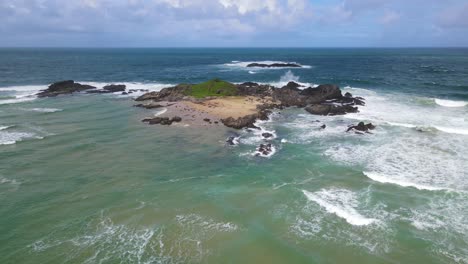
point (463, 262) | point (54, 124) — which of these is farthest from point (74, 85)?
point (463, 262)

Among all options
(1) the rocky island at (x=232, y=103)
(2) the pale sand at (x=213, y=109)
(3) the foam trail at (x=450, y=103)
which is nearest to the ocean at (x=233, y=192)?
(1) the rocky island at (x=232, y=103)

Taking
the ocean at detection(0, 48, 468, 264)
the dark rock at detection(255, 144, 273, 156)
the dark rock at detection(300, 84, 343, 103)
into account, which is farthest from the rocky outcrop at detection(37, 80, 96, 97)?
the dark rock at detection(255, 144, 273, 156)

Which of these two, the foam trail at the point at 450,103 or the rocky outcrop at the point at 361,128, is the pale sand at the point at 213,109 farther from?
the foam trail at the point at 450,103

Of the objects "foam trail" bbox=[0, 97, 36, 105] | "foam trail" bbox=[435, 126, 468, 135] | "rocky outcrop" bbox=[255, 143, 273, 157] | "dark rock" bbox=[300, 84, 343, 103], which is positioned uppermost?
"dark rock" bbox=[300, 84, 343, 103]

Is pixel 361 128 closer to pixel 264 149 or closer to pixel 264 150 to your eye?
pixel 264 149

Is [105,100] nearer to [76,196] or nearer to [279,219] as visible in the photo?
[76,196]

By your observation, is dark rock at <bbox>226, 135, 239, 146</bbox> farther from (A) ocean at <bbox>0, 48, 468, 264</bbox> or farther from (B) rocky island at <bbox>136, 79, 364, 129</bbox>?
Result: (B) rocky island at <bbox>136, 79, 364, 129</bbox>
